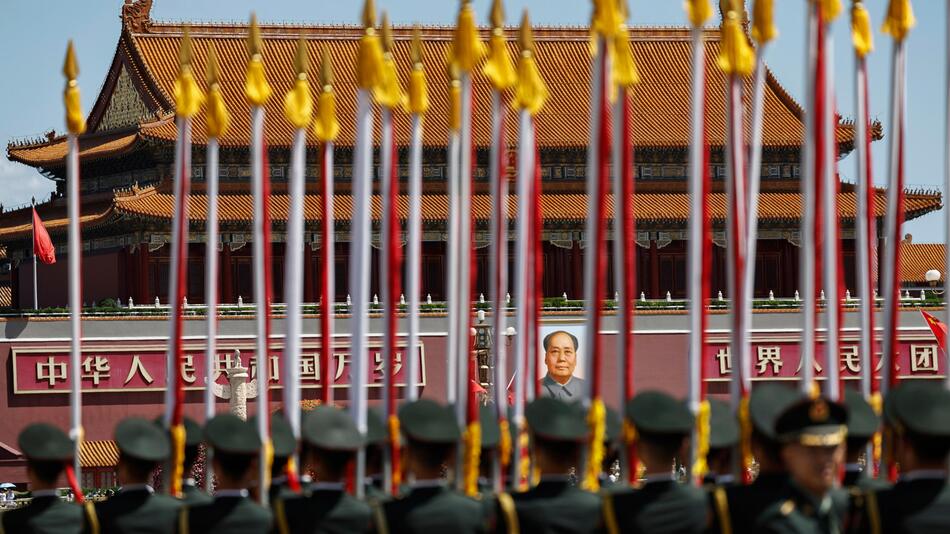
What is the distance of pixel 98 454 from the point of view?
28.1 metres

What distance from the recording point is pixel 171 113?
33.3 metres

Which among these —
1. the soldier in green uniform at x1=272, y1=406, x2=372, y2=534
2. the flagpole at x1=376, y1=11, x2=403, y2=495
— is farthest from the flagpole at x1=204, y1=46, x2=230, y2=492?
the soldier in green uniform at x1=272, y1=406, x2=372, y2=534

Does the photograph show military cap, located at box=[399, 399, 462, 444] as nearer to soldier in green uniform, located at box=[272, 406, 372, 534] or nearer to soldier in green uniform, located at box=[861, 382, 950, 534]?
soldier in green uniform, located at box=[272, 406, 372, 534]

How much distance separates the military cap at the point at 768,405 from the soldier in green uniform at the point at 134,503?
236 cm

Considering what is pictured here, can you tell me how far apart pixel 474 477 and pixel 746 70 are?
2431 millimetres

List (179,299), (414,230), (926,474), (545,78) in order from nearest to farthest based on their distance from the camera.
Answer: (926,474), (179,299), (414,230), (545,78)

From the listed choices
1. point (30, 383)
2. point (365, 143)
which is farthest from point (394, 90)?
point (30, 383)

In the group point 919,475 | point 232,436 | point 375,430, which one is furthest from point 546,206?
A: point 919,475

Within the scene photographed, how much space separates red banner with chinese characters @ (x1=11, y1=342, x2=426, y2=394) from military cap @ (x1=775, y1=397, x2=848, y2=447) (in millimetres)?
23240

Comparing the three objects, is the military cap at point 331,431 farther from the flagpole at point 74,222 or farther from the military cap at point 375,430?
the flagpole at point 74,222

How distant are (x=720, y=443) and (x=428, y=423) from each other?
1450 millimetres

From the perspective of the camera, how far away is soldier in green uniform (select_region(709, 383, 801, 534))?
231 inches

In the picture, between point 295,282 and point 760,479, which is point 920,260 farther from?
point 760,479

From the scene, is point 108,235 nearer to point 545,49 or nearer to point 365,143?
point 545,49
